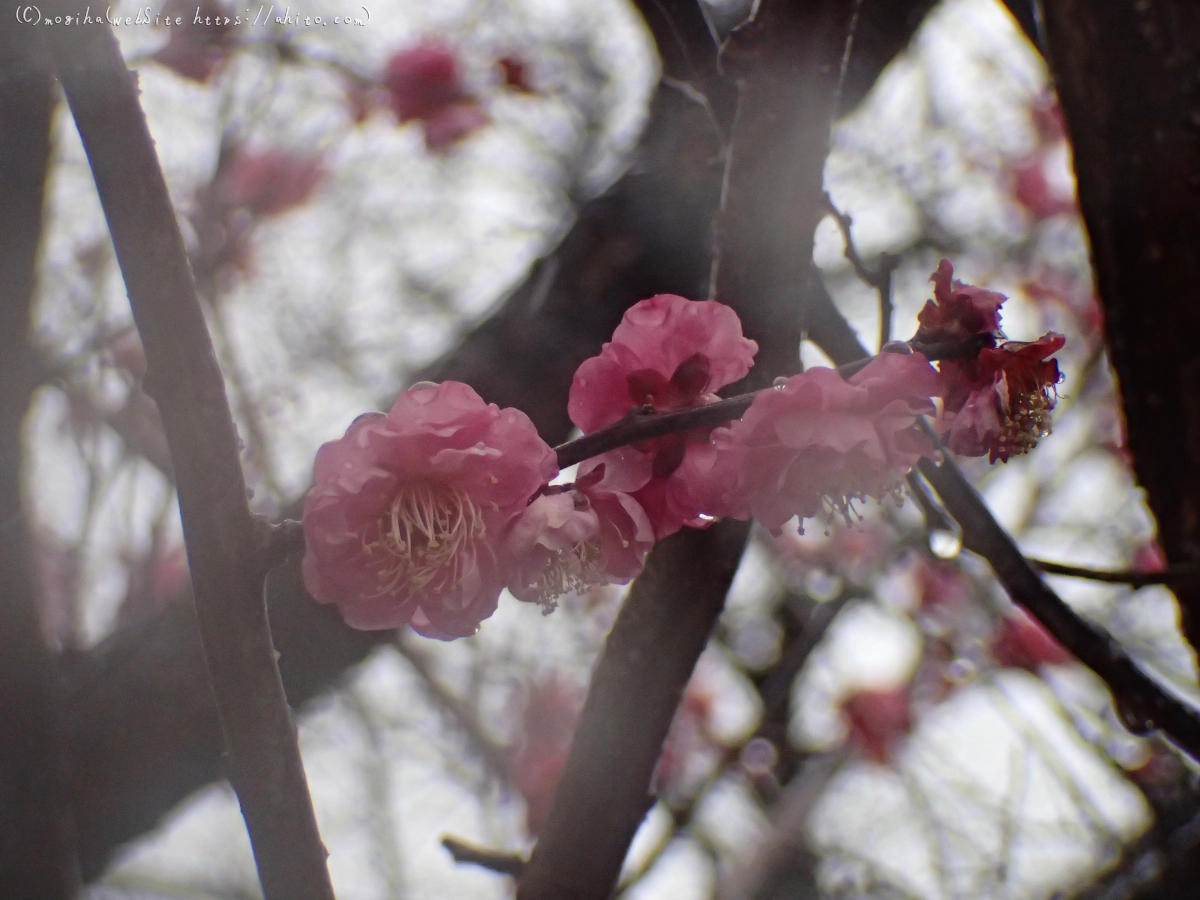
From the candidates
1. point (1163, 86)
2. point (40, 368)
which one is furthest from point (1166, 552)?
point (40, 368)

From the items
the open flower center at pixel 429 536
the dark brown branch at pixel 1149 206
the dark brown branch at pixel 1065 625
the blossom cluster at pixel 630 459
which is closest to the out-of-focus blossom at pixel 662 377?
the blossom cluster at pixel 630 459

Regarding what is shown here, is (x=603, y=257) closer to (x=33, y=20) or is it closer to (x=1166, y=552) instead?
(x=33, y=20)

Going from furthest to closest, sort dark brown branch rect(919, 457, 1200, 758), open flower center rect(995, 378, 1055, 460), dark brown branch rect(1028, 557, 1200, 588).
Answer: dark brown branch rect(919, 457, 1200, 758)
dark brown branch rect(1028, 557, 1200, 588)
open flower center rect(995, 378, 1055, 460)

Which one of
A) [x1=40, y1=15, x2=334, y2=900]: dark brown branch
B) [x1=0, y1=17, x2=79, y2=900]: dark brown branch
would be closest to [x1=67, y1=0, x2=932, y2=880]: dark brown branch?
[x1=0, y1=17, x2=79, y2=900]: dark brown branch

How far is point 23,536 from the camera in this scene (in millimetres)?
1367

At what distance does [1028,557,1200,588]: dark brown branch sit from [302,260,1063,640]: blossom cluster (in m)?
0.27

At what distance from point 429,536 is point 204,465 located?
187mm

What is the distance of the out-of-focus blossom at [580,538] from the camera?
27.1 inches

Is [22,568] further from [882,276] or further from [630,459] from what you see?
[882,276]

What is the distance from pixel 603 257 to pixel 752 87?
0.51 metres

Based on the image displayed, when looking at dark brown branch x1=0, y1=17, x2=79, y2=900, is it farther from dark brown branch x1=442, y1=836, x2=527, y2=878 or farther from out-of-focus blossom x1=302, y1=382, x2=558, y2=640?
out-of-focus blossom x1=302, y1=382, x2=558, y2=640

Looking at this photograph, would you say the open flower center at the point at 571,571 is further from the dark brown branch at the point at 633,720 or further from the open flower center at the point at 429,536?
the dark brown branch at the point at 633,720

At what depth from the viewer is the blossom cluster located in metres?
0.67

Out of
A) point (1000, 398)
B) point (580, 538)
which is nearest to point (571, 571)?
point (580, 538)
